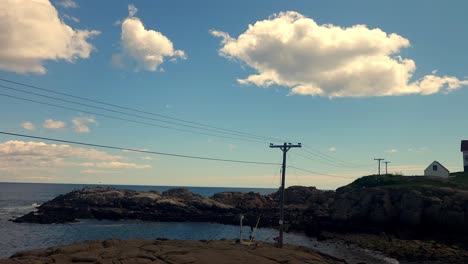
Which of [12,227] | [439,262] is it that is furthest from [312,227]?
[12,227]

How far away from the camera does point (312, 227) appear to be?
6919 cm

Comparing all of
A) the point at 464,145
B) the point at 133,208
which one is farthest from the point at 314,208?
the point at 133,208

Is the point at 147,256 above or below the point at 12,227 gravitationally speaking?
above

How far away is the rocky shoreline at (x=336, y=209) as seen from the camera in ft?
193

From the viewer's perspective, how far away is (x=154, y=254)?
97.7 feet

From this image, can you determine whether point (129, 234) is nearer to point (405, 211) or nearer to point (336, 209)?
point (336, 209)

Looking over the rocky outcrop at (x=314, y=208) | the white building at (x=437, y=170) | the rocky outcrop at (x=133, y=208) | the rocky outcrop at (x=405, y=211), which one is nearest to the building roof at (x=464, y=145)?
the white building at (x=437, y=170)

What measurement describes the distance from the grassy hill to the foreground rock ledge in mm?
47556

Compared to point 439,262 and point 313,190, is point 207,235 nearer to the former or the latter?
point 439,262

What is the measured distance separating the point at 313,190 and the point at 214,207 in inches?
1305

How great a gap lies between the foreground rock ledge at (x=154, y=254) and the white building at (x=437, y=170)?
7096 cm

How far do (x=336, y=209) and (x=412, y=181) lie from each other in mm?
20409

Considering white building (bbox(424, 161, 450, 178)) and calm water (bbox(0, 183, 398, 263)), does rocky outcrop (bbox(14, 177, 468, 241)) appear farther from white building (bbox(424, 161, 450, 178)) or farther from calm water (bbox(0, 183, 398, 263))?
white building (bbox(424, 161, 450, 178))

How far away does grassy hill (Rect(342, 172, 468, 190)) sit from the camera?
73.8m
